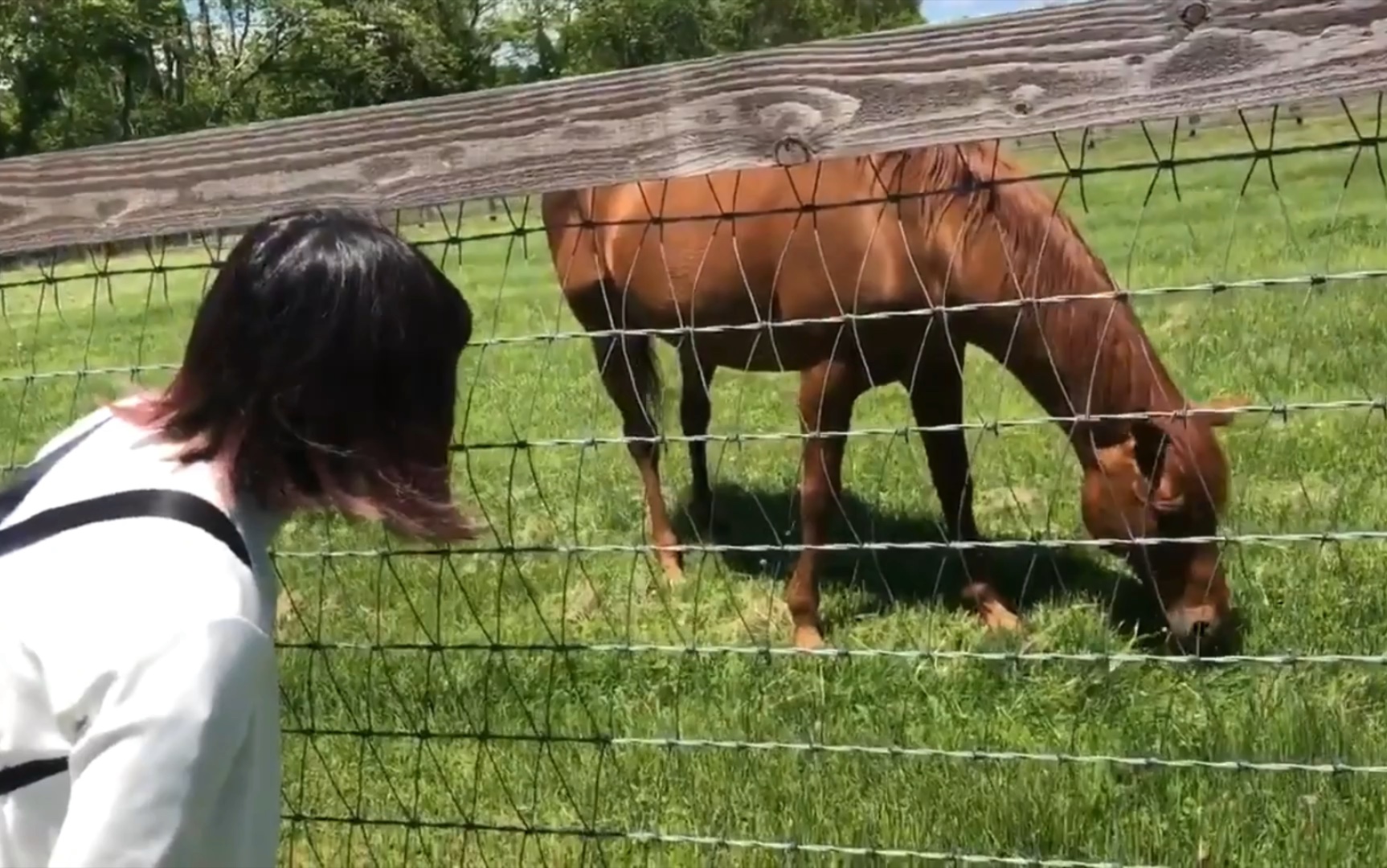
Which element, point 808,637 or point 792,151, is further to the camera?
point 808,637

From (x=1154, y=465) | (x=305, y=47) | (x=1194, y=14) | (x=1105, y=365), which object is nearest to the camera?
(x=1194, y=14)

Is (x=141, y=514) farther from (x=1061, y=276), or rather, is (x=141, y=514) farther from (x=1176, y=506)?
(x=1061, y=276)

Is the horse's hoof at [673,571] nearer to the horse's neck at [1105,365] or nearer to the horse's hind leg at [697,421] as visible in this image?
the horse's hind leg at [697,421]

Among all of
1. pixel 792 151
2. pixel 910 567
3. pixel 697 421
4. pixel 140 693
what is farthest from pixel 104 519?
pixel 697 421

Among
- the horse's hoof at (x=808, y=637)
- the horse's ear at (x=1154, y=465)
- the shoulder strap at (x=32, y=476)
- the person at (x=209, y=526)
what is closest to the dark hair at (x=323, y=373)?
the person at (x=209, y=526)

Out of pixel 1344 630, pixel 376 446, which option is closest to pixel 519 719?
pixel 1344 630

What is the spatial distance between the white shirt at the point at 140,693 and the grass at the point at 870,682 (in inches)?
47.5

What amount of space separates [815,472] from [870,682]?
1341mm

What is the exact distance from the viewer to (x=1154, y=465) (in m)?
4.13

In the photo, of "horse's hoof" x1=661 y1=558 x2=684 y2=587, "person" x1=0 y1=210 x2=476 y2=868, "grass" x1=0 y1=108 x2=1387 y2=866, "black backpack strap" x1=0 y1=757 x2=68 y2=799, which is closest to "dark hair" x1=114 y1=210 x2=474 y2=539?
"person" x1=0 y1=210 x2=476 y2=868

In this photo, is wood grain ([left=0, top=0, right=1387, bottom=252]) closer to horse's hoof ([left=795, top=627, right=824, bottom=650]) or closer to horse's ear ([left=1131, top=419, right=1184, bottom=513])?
horse's ear ([left=1131, top=419, right=1184, bottom=513])

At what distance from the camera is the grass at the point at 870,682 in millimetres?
3271

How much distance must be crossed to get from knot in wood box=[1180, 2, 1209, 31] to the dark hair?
109 centimetres

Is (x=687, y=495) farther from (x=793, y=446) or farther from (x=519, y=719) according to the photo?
(x=519, y=719)
